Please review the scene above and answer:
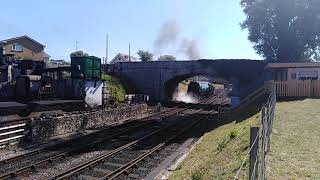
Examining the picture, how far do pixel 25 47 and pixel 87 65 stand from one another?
42.5m

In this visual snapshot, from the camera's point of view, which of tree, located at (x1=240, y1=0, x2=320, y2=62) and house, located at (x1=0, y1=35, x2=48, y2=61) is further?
house, located at (x1=0, y1=35, x2=48, y2=61)

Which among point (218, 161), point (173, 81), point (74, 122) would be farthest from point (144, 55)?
point (218, 161)

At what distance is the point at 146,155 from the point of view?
1902 centimetres

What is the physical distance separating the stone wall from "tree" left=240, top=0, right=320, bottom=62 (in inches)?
983

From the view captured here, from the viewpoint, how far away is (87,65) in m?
36.6

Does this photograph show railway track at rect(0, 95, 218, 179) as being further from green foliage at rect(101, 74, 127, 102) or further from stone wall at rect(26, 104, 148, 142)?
green foliage at rect(101, 74, 127, 102)

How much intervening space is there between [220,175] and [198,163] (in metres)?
3.52

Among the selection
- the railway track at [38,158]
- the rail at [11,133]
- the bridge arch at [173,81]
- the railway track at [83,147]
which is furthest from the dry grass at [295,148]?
the bridge arch at [173,81]

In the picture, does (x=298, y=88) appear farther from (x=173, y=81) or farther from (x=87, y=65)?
(x=173, y=81)

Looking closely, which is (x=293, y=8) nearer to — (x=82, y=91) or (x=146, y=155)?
(x=82, y=91)

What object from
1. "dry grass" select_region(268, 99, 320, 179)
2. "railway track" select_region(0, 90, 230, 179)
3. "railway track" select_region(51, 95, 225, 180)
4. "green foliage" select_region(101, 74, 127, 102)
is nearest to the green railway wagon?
"railway track" select_region(0, 90, 230, 179)

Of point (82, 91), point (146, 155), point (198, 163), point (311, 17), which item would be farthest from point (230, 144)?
point (311, 17)

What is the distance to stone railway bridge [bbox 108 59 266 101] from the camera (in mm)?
47156

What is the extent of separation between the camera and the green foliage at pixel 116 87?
48.1 metres
